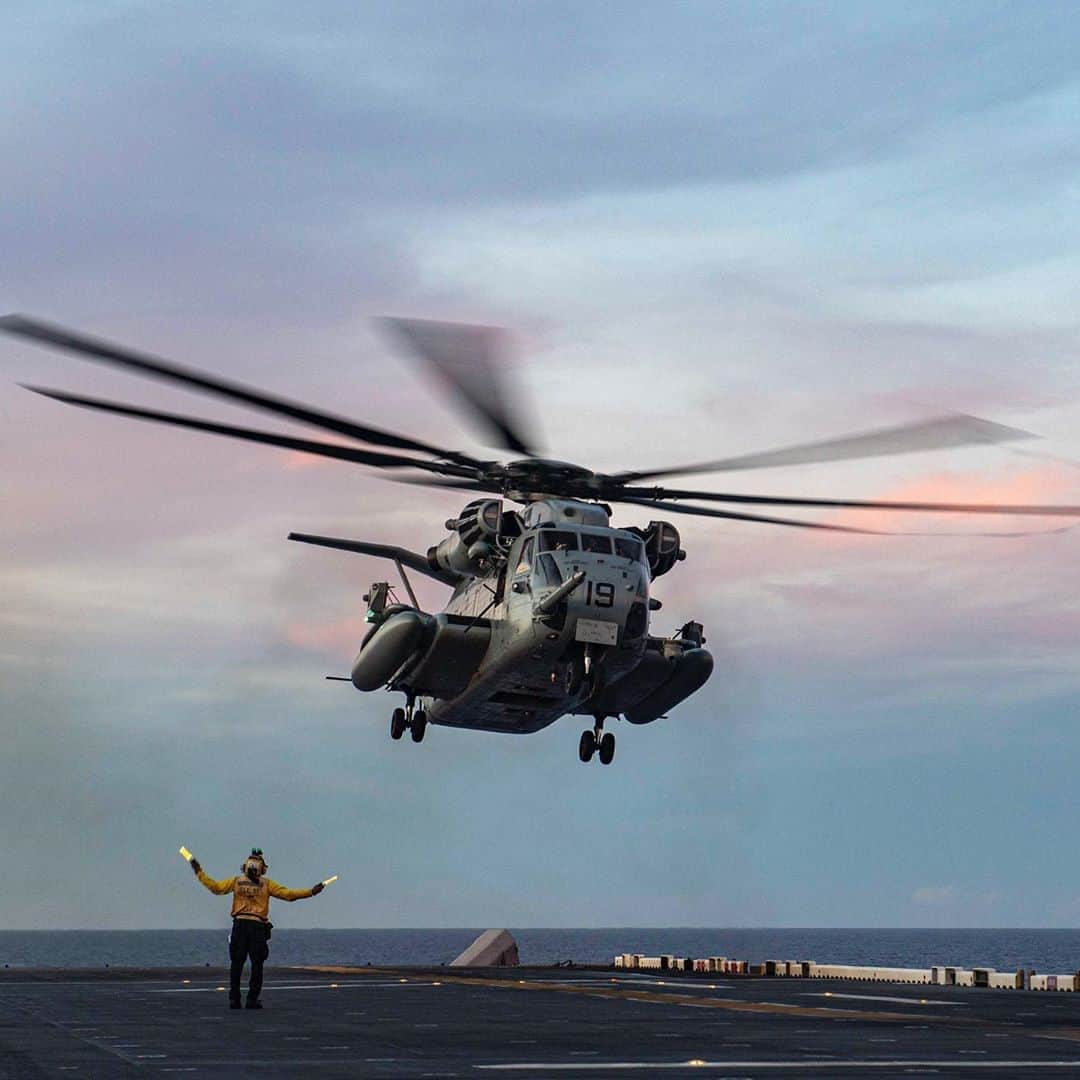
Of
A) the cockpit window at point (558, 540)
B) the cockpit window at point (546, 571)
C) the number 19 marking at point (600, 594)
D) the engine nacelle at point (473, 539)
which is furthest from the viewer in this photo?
the engine nacelle at point (473, 539)

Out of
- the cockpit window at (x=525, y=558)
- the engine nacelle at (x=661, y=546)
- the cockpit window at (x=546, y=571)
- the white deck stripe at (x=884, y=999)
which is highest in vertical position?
the engine nacelle at (x=661, y=546)

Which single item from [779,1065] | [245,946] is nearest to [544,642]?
[245,946]

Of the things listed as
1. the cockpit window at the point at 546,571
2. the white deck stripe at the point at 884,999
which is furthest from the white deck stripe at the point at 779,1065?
the cockpit window at the point at 546,571

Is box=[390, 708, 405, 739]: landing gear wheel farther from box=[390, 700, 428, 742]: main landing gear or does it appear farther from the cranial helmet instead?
the cranial helmet

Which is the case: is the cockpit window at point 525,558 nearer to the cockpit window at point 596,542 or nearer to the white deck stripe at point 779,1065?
the cockpit window at point 596,542

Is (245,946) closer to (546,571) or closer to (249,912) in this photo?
(249,912)

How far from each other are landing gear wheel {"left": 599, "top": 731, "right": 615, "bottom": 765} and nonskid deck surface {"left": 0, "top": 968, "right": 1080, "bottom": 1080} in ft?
18.1

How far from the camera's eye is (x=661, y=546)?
129 feet

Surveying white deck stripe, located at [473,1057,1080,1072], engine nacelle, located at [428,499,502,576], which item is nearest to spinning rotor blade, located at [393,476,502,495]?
engine nacelle, located at [428,499,502,576]

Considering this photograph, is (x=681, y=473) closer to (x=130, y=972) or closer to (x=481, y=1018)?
(x=481, y=1018)

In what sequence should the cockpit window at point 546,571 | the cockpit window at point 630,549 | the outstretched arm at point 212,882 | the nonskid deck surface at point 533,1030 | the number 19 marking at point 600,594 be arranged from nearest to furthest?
the nonskid deck surface at point 533,1030 < the outstretched arm at point 212,882 < the number 19 marking at point 600,594 < the cockpit window at point 546,571 < the cockpit window at point 630,549

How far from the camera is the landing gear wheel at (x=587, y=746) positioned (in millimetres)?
40562

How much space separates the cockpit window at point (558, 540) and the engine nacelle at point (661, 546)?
274cm

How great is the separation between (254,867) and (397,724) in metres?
15.8
